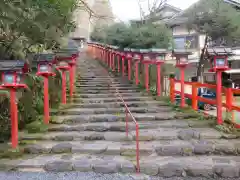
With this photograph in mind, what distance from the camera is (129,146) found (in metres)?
6.11

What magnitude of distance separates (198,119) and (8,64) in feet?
16.5

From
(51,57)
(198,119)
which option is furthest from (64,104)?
(198,119)

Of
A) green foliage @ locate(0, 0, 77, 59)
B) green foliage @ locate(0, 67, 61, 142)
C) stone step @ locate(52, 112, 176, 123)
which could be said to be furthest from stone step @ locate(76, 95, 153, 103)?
green foliage @ locate(0, 0, 77, 59)

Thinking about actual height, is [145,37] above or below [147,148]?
above

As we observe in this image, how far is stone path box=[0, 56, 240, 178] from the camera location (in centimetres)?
518

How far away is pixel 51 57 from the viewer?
733 cm

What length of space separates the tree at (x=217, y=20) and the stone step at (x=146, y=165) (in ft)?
42.8

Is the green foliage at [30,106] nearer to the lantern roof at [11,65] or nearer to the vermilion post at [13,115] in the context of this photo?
the vermilion post at [13,115]

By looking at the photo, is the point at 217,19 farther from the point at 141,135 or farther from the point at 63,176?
the point at 63,176

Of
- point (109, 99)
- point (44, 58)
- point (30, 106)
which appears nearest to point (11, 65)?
point (44, 58)

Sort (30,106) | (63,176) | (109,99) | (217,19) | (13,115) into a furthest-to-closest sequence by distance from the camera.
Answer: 1. (217,19)
2. (109,99)
3. (30,106)
4. (13,115)
5. (63,176)

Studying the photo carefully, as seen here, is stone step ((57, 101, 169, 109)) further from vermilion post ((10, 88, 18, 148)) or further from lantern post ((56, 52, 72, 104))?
vermilion post ((10, 88, 18, 148))

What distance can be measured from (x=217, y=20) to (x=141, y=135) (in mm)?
13649

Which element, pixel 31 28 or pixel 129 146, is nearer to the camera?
pixel 129 146
